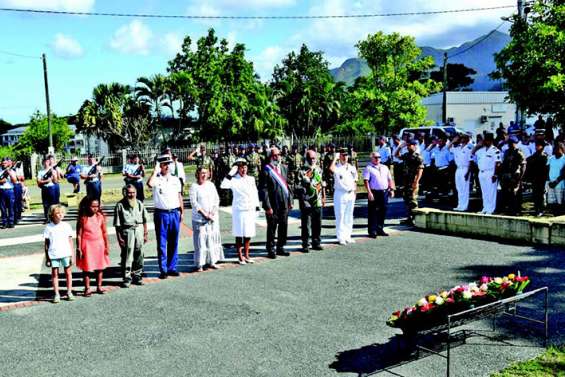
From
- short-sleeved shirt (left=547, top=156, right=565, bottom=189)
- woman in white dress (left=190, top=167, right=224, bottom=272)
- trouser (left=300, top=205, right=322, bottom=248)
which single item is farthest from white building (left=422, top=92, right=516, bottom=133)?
woman in white dress (left=190, top=167, right=224, bottom=272)

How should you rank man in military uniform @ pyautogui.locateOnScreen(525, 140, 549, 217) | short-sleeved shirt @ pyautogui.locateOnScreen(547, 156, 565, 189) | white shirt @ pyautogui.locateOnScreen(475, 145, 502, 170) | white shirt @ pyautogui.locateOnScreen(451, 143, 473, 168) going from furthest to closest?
white shirt @ pyautogui.locateOnScreen(451, 143, 473, 168)
white shirt @ pyautogui.locateOnScreen(475, 145, 502, 170)
man in military uniform @ pyautogui.locateOnScreen(525, 140, 549, 217)
short-sleeved shirt @ pyautogui.locateOnScreen(547, 156, 565, 189)

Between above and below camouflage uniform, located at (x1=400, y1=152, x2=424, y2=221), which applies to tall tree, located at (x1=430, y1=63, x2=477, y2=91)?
above

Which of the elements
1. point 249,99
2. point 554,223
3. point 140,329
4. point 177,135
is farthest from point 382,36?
point 140,329

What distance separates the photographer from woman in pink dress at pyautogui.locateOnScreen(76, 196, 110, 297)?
329 inches

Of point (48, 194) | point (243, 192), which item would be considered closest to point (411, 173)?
point (243, 192)

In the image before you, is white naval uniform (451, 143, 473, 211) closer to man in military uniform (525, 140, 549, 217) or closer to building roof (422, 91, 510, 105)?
man in military uniform (525, 140, 549, 217)

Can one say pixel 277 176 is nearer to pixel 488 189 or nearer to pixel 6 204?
pixel 488 189

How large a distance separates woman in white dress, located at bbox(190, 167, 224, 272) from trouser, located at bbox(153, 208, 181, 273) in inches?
15.0

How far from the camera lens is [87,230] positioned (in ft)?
27.5

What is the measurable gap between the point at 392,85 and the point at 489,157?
24046 millimetres

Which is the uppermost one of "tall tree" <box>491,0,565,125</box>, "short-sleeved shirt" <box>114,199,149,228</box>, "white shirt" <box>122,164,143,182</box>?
"tall tree" <box>491,0,565,125</box>

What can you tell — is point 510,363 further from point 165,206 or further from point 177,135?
point 177,135

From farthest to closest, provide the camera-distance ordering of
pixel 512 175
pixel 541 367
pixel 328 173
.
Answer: pixel 328 173, pixel 512 175, pixel 541 367

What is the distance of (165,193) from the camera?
936cm
